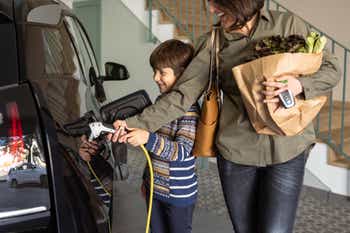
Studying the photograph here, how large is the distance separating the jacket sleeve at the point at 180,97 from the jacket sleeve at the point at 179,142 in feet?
0.17

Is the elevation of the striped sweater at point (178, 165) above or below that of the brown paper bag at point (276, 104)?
below

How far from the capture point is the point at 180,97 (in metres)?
1.59

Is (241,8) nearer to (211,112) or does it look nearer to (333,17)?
(211,112)

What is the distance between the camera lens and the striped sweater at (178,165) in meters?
1.68

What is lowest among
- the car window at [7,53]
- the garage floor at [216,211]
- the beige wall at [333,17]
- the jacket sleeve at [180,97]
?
the garage floor at [216,211]

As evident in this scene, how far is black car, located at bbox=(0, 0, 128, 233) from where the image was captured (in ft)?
3.66

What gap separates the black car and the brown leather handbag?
49 cm

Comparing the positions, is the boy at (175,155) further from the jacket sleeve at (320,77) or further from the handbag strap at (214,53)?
the jacket sleeve at (320,77)

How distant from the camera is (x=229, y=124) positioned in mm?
1615

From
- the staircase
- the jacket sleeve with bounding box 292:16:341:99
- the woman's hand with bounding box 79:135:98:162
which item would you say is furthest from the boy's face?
the staircase

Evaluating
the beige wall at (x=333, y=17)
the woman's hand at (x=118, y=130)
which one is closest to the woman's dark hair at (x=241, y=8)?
the woman's hand at (x=118, y=130)

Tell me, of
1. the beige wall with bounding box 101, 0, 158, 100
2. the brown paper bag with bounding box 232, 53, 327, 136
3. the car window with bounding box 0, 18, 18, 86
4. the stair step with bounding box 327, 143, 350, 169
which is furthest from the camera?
the beige wall with bounding box 101, 0, 158, 100

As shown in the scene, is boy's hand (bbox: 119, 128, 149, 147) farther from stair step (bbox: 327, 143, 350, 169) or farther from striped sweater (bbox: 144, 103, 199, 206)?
stair step (bbox: 327, 143, 350, 169)

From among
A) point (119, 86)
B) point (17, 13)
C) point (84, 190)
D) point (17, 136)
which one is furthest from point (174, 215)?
point (119, 86)
